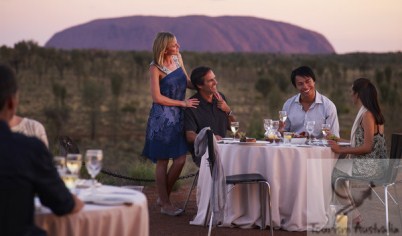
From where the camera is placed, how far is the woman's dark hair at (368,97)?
696 centimetres

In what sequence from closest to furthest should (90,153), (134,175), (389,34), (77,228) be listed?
(77,228), (90,153), (134,175), (389,34)

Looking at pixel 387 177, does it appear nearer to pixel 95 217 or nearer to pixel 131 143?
pixel 95 217

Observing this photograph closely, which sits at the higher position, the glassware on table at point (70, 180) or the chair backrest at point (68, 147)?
the glassware on table at point (70, 180)


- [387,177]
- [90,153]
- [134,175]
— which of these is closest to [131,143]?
[134,175]

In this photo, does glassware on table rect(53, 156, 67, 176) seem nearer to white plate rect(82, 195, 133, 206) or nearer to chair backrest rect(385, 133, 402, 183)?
white plate rect(82, 195, 133, 206)

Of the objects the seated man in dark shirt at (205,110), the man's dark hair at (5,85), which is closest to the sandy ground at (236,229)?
the seated man in dark shirt at (205,110)

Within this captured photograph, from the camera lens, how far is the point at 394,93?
2425 cm

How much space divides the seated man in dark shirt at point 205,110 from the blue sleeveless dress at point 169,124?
0.13m

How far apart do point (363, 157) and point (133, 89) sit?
25354 mm

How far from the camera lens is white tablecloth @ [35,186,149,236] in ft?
12.4

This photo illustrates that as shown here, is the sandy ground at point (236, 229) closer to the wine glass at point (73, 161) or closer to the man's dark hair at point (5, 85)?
the wine glass at point (73, 161)

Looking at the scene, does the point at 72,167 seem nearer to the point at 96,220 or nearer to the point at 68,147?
the point at 96,220

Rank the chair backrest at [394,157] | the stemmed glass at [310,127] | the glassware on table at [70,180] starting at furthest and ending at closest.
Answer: the stemmed glass at [310,127] < the chair backrest at [394,157] < the glassware on table at [70,180]

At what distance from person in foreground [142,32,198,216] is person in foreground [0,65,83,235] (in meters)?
4.23
